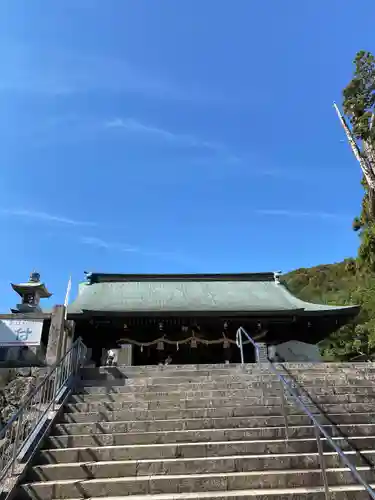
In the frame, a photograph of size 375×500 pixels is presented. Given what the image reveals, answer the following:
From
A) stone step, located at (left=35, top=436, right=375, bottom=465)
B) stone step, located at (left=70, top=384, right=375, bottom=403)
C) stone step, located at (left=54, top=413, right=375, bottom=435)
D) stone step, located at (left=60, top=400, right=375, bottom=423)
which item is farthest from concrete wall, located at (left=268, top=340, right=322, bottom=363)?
stone step, located at (left=35, top=436, right=375, bottom=465)

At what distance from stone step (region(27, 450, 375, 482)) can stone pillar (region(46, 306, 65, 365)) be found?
298 centimetres

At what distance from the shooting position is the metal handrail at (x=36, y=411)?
14.8 ft

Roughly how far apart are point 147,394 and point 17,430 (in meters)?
2.56

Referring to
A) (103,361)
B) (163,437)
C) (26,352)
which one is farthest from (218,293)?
(163,437)

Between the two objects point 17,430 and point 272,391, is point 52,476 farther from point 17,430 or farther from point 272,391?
point 272,391

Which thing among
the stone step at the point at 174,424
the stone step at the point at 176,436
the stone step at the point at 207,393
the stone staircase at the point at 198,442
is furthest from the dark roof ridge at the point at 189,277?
the stone step at the point at 176,436

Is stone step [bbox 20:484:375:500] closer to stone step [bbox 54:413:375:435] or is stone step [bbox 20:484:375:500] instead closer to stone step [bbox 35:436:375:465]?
stone step [bbox 35:436:375:465]

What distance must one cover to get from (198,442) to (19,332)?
661 cm

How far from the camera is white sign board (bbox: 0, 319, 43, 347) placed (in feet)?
32.0

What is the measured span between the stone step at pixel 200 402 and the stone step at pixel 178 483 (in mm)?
1833

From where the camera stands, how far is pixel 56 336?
7.78m

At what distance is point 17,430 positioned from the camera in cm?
466

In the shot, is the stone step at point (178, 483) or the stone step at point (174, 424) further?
the stone step at point (174, 424)

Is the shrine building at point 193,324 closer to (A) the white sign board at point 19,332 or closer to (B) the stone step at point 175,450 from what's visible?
(A) the white sign board at point 19,332
